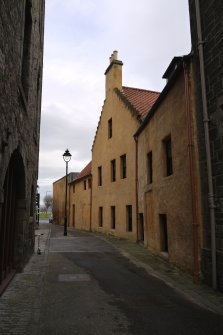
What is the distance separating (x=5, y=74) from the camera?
19.3ft

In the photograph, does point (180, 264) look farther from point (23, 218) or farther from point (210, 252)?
point (23, 218)

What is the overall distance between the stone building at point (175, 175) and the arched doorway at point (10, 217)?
4476 mm

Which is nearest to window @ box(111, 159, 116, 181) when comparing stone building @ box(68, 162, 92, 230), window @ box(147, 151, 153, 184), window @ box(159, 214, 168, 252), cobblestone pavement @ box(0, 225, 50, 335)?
stone building @ box(68, 162, 92, 230)

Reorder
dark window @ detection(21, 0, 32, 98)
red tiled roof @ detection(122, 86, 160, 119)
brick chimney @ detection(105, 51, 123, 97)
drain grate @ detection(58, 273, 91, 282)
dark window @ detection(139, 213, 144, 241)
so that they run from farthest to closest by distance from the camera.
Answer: brick chimney @ detection(105, 51, 123, 97), red tiled roof @ detection(122, 86, 160, 119), dark window @ detection(139, 213, 144, 241), dark window @ detection(21, 0, 32, 98), drain grate @ detection(58, 273, 91, 282)

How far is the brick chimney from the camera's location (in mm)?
22375

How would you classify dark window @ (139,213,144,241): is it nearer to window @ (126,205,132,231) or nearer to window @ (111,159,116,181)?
window @ (126,205,132,231)

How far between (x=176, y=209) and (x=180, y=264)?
1.62 metres

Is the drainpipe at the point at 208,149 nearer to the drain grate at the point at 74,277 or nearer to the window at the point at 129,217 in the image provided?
the drain grate at the point at 74,277

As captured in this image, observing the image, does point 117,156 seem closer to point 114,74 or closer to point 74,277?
point 114,74

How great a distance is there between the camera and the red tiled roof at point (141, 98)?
19.2 metres

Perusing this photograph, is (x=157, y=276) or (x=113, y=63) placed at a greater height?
(x=113, y=63)

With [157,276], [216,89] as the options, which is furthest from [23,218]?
[216,89]

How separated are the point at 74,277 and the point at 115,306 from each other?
2804 mm

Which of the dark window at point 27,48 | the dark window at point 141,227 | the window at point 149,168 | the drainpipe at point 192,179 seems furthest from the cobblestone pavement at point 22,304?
the dark window at point 141,227
